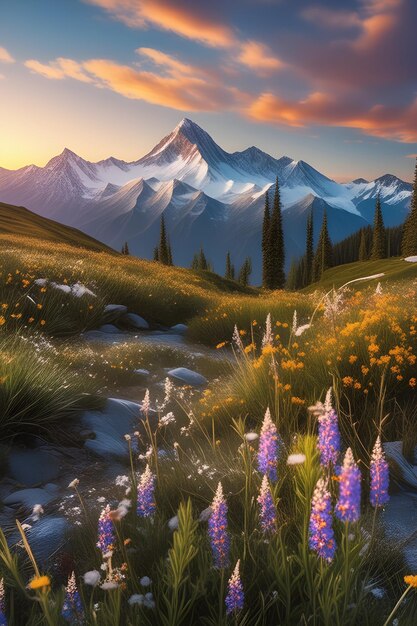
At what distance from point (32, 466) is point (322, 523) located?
153 inches

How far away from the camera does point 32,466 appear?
15.7 ft

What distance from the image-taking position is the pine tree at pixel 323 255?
110412mm

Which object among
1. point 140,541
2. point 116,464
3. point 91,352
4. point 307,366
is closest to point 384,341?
point 307,366

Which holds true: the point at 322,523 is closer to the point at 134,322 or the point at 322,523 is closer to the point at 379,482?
the point at 379,482

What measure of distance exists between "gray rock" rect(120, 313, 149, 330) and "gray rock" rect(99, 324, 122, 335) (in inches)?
28.7

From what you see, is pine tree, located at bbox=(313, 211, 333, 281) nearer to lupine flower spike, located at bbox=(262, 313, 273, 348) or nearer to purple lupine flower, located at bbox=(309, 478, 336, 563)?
lupine flower spike, located at bbox=(262, 313, 273, 348)

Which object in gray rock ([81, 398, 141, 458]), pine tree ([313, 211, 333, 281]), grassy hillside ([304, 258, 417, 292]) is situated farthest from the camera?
pine tree ([313, 211, 333, 281])

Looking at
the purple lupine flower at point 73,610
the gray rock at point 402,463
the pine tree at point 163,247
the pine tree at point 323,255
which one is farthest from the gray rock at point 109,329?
the pine tree at point 323,255

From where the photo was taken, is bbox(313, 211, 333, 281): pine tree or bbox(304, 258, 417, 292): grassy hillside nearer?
bbox(304, 258, 417, 292): grassy hillside

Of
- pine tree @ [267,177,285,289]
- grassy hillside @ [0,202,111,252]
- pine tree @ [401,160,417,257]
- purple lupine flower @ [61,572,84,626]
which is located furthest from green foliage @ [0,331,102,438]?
pine tree @ [401,160,417,257]

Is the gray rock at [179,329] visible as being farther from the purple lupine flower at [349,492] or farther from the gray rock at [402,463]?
the purple lupine flower at [349,492]

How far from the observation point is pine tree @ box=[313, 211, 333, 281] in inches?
4347

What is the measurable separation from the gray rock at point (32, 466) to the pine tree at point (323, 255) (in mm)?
106307

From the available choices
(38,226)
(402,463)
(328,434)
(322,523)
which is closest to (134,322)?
(402,463)
